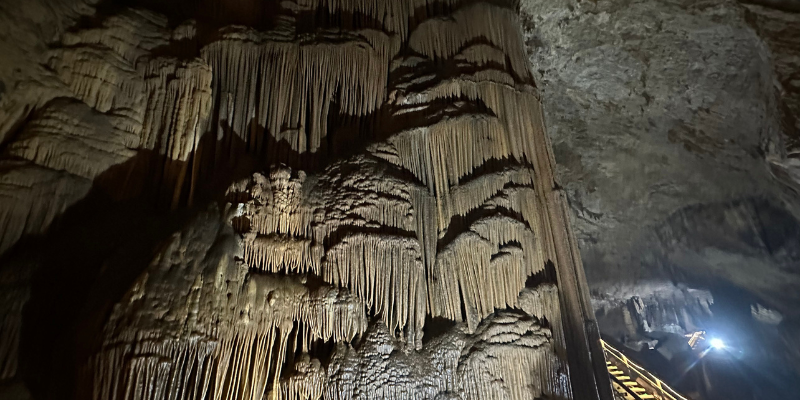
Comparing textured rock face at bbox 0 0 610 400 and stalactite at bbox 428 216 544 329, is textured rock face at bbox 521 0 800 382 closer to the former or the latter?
textured rock face at bbox 0 0 610 400

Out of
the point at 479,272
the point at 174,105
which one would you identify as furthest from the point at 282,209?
the point at 479,272

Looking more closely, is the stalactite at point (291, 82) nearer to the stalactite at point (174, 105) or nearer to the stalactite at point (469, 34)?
the stalactite at point (174, 105)

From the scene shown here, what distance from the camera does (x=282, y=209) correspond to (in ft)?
11.3

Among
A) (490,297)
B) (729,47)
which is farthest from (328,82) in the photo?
(729,47)

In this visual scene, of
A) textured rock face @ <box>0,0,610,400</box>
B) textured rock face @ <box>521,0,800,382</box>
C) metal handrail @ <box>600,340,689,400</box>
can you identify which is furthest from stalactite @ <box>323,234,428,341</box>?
metal handrail @ <box>600,340,689,400</box>

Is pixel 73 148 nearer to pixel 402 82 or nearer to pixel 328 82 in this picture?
pixel 328 82

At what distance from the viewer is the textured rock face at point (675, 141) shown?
5.00 metres

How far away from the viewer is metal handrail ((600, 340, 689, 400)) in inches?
A: 301

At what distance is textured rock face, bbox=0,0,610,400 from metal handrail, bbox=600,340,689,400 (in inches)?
191

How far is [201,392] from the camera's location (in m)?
2.75

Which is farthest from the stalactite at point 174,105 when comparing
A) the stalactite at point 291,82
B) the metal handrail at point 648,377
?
Result: the metal handrail at point 648,377

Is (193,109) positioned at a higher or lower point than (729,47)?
lower

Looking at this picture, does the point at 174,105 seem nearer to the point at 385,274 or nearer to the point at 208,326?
the point at 208,326

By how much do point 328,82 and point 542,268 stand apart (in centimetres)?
237
